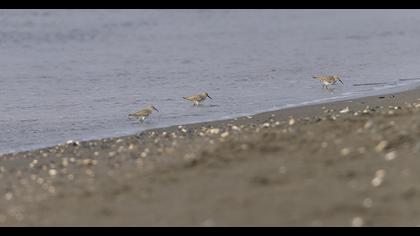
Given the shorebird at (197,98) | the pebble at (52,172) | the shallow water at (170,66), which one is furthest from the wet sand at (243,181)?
the shorebird at (197,98)

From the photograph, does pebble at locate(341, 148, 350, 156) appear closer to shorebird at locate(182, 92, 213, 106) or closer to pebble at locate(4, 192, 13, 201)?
pebble at locate(4, 192, 13, 201)

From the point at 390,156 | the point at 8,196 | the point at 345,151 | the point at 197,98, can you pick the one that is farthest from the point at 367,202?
the point at 197,98

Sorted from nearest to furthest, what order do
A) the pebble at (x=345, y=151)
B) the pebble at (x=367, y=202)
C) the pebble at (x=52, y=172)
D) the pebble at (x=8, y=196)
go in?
the pebble at (x=367, y=202) → the pebble at (x=345, y=151) → the pebble at (x=8, y=196) → the pebble at (x=52, y=172)

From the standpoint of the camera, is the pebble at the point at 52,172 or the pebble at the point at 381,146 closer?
the pebble at the point at 381,146

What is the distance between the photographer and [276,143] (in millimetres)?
11438

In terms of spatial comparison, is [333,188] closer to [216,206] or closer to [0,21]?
[216,206]

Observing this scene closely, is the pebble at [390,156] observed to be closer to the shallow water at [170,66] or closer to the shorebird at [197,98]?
the shallow water at [170,66]

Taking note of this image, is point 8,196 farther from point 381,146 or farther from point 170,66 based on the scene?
point 170,66

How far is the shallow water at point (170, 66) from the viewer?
760 inches

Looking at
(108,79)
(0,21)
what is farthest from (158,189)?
(0,21)

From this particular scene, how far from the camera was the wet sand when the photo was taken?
9.12 metres

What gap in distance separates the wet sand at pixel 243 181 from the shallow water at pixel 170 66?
3894mm

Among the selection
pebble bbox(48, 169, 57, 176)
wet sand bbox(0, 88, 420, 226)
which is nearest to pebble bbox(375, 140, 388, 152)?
wet sand bbox(0, 88, 420, 226)
